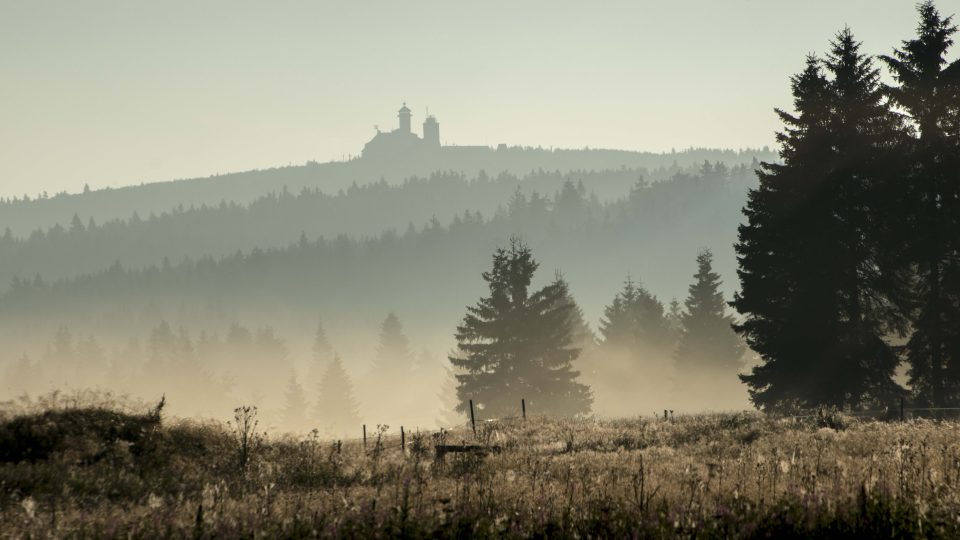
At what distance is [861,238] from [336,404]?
2503 inches

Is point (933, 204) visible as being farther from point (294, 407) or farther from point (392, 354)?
point (392, 354)

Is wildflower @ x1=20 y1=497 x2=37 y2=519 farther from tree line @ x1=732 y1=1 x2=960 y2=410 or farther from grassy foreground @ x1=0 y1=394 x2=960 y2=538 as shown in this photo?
tree line @ x1=732 y1=1 x2=960 y2=410

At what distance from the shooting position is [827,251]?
27.5 metres

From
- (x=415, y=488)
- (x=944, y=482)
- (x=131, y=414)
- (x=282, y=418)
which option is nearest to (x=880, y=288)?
(x=944, y=482)

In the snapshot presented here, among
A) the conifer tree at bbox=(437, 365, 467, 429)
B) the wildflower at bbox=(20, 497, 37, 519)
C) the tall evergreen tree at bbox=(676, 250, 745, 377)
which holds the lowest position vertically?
the conifer tree at bbox=(437, 365, 467, 429)

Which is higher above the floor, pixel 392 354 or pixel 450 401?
pixel 392 354

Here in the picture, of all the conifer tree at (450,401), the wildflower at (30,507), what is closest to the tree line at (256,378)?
the conifer tree at (450,401)

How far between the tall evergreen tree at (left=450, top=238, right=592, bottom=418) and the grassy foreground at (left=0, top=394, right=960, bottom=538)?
24612 mm

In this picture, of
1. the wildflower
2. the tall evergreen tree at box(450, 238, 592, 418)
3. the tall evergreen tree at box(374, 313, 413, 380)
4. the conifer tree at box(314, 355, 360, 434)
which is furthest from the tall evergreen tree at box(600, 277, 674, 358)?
the wildflower

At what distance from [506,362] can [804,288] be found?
2173 centimetres

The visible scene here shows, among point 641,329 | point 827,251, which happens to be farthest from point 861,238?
point 641,329

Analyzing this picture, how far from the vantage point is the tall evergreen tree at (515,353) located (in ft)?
152

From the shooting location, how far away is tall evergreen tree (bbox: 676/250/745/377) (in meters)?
57.4

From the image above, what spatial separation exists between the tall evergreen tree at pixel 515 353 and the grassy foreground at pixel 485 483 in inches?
969
